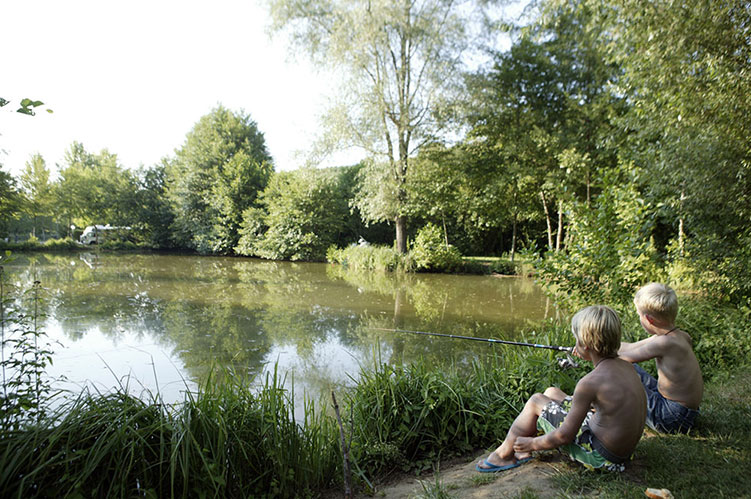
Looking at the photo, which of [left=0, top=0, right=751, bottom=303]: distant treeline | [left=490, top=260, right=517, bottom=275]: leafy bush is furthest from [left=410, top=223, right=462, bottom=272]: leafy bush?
[left=490, top=260, right=517, bottom=275]: leafy bush

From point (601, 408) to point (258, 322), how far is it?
A: 5751 mm

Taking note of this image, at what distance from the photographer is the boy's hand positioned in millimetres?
2109

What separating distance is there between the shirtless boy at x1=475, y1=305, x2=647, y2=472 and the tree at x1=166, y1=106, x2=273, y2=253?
68.5 feet

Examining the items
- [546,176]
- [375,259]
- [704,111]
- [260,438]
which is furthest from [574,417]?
[375,259]

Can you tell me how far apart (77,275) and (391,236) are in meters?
12.8

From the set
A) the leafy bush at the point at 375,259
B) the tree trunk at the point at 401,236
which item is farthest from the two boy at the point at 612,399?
the tree trunk at the point at 401,236

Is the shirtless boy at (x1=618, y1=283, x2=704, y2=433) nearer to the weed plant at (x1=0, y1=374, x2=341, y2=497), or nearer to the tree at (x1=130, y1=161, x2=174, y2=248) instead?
the weed plant at (x1=0, y1=374, x2=341, y2=497)

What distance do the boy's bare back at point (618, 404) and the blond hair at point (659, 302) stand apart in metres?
0.66

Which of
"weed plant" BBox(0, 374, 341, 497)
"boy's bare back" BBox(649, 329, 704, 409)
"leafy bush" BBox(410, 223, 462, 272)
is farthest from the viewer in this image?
"leafy bush" BBox(410, 223, 462, 272)

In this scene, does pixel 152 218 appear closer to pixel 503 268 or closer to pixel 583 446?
pixel 503 268

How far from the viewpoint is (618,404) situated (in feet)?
6.31

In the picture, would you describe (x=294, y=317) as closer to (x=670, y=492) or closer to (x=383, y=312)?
(x=383, y=312)

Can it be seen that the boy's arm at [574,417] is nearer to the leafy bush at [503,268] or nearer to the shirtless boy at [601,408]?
the shirtless boy at [601,408]

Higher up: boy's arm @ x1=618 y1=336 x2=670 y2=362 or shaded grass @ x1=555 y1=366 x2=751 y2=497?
boy's arm @ x1=618 y1=336 x2=670 y2=362
